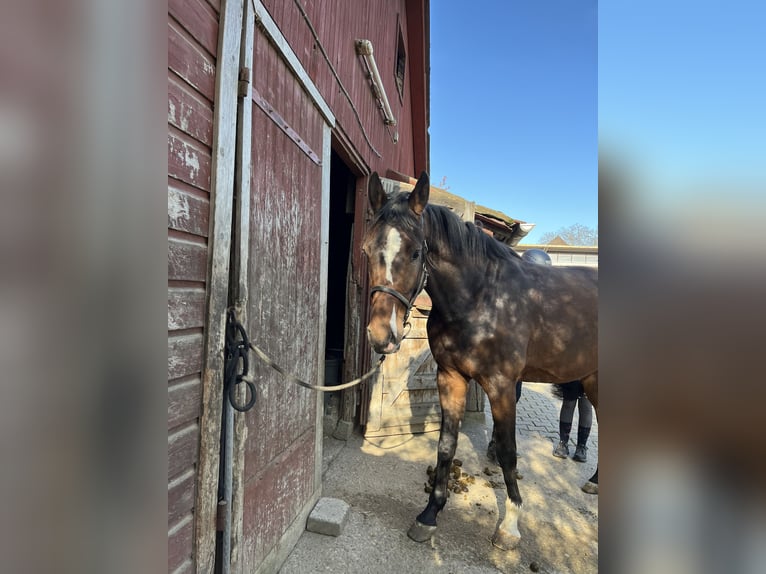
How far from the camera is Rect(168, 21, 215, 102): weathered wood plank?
3.95 ft

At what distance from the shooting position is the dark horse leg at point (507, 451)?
8.02ft

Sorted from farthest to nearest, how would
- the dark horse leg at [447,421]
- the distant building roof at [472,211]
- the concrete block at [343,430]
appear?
the distant building roof at [472,211] < the concrete block at [343,430] < the dark horse leg at [447,421]

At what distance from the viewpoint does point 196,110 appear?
1341 mm

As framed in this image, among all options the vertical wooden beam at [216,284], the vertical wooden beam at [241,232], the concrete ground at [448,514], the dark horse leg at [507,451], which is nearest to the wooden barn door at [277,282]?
the vertical wooden beam at [241,232]

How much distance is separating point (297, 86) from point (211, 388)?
5.76 feet

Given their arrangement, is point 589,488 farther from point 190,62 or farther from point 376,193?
point 190,62

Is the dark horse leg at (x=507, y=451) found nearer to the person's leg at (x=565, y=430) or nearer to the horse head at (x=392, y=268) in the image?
the horse head at (x=392, y=268)

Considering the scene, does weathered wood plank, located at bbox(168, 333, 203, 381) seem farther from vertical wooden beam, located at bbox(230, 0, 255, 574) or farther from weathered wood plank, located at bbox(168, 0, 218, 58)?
weathered wood plank, located at bbox(168, 0, 218, 58)

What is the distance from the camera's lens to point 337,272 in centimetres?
571

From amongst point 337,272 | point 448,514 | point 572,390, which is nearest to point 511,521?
point 448,514

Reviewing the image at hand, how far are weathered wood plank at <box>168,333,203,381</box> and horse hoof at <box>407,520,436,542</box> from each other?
1.90 meters

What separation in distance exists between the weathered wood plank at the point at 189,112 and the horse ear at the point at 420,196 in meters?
1.19
